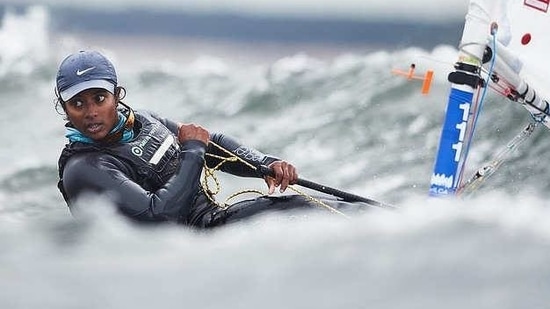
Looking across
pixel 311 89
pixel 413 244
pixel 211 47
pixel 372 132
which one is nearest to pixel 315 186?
pixel 413 244

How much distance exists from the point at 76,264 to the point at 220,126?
3.69 m

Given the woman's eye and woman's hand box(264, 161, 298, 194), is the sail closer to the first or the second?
woman's hand box(264, 161, 298, 194)

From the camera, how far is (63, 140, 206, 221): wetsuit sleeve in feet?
9.28

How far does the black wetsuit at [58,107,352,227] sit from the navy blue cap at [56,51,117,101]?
0.16 m

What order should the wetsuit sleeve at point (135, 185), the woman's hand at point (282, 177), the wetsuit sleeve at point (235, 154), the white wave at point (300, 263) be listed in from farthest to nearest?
the wetsuit sleeve at point (235, 154) → the woman's hand at point (282, 177) → the wetsuit sleeve at point (135, 185) → the white wave at point (300, 263)

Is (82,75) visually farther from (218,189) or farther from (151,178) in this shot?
(218,189)

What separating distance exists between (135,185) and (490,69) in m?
1.17

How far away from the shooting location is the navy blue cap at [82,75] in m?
2.86

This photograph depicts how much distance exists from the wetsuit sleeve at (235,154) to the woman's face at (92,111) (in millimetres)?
579

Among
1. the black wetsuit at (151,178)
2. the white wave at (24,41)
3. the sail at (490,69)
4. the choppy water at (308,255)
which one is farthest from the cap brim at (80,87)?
the white wave at (24,41)

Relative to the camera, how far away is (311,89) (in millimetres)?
6781

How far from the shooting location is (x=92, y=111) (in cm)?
289

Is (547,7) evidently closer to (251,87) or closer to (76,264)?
(76,264)

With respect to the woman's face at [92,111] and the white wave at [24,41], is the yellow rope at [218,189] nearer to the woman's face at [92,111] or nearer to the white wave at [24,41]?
the woman's face at [92,111]
